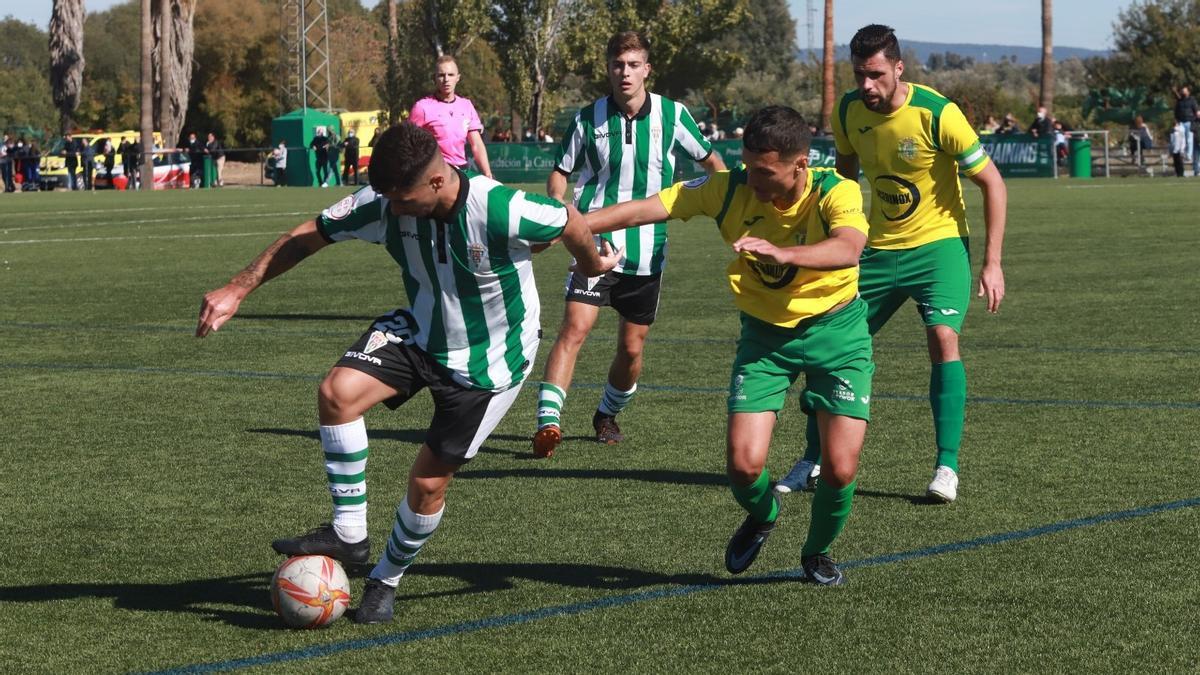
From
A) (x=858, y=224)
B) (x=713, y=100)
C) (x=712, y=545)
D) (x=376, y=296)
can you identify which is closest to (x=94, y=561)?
(x=712, y=545)

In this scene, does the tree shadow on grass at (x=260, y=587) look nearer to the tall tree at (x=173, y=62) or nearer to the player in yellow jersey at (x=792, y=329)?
the player in yellow jersey at (x=792, y=329)

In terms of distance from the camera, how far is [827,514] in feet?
20.0

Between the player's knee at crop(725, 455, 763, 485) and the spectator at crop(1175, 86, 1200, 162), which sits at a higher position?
the spectator at crop(1175, 86, 1200, 162)

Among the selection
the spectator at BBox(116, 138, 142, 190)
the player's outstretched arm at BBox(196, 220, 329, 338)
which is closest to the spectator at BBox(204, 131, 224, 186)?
the spectator at BBox(116, 138, 142, 190)

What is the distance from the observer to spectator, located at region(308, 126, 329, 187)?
51.5 metres

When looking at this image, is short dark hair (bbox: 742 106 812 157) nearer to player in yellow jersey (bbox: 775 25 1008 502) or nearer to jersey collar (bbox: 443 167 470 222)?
jersey collar (bbox: 443 167 470 222)

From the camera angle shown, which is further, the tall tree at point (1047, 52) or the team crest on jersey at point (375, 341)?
the tall tree at point (1047, 52)

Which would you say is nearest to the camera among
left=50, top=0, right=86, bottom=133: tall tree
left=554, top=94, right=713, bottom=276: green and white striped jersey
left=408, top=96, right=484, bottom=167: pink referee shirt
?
left=554, top=94, right=713, bottom=276: green and white striped jersey

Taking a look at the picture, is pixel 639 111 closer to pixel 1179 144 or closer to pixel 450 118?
pixel 450 118

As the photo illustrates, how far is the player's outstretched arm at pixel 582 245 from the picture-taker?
586 cm

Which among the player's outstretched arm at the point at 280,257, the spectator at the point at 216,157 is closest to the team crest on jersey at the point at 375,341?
the player's outstretched arm at the point at 280,257

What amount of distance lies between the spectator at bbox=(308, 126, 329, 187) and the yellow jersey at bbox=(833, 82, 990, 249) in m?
44.5

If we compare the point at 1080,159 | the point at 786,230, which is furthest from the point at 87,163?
the point at 786,230

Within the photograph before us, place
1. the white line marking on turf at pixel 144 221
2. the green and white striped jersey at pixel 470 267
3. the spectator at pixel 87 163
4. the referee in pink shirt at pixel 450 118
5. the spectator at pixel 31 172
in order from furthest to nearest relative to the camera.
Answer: the spectator at pixel 87 163, the spectator at pixel 31 172, the white line marking on turf at pixel 144 221, the referee in pink shirt at pixel 450 118, the green and white striped jersey at pixel 470 267
